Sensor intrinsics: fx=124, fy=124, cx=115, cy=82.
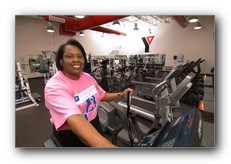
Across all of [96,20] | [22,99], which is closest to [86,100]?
[96,20]

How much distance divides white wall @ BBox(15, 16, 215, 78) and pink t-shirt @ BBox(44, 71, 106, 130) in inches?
11.7

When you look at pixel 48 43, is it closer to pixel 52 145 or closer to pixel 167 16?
pixel 52 145

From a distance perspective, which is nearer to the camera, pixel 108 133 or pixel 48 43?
pixel 48 43

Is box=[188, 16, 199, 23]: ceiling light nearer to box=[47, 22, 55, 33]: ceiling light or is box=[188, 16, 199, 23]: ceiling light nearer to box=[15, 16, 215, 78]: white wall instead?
box=[15, 16, 215, 78]: white wall

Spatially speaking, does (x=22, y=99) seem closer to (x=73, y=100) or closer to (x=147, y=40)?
(x=73, y=100)

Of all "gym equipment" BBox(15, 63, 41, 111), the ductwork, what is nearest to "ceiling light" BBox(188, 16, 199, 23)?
the ductwork

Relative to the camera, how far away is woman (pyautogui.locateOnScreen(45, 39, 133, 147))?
68 cm

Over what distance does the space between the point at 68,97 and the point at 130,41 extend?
2.67 feet

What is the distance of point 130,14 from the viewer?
3.32 ft

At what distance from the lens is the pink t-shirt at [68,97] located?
69 cm

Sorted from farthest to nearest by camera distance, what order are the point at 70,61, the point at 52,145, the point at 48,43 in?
the point at 48,43, the point at 52,145, the point at 70,61

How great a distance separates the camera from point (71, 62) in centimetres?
86
